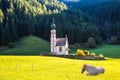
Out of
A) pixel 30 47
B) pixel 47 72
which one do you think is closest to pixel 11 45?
pixel 30 47

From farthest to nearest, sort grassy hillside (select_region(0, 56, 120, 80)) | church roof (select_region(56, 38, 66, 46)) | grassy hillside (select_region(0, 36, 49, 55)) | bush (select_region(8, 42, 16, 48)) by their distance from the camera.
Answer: bush (select_region(8, 42, 16, 48)) → grassy hillside (select_region(0, 36, 49, 55)) → church roof (select_region(56, 38, 66, 46)) → grassy hillside (select_region(0, 56, 120, 80))

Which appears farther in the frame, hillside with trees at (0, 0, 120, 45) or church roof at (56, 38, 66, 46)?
hillside with trees at (0, 0, 120, 45)

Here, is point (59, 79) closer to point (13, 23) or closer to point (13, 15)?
point (13, 23)

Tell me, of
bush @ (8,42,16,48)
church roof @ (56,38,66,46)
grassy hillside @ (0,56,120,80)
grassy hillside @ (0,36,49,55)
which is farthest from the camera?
bush @ (8,42,16,48)

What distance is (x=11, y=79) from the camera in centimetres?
3425

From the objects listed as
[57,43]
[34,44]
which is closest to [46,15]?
[34,44]

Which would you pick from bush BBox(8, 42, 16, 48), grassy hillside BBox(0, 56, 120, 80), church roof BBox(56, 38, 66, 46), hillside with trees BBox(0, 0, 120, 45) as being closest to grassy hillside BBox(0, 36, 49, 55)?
bush BBox(8, 42, 16, 48)

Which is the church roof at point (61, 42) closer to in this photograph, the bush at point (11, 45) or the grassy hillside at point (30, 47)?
the grassy hillside at point (30, 47)

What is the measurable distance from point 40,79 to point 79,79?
462 centimetres

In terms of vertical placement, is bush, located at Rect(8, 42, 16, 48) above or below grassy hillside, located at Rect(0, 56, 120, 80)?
above

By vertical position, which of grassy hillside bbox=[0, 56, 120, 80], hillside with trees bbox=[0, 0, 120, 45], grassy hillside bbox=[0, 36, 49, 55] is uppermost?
hillside with trees bbox=[0, 0, 120, 45]

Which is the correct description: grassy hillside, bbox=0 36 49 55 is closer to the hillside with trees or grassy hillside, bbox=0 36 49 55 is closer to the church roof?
the hillside with trees

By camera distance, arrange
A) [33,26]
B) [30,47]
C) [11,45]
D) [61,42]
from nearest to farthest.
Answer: [61,42] < [30,47] < [11,45] < [33,26]

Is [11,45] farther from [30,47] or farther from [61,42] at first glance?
[61,42]
